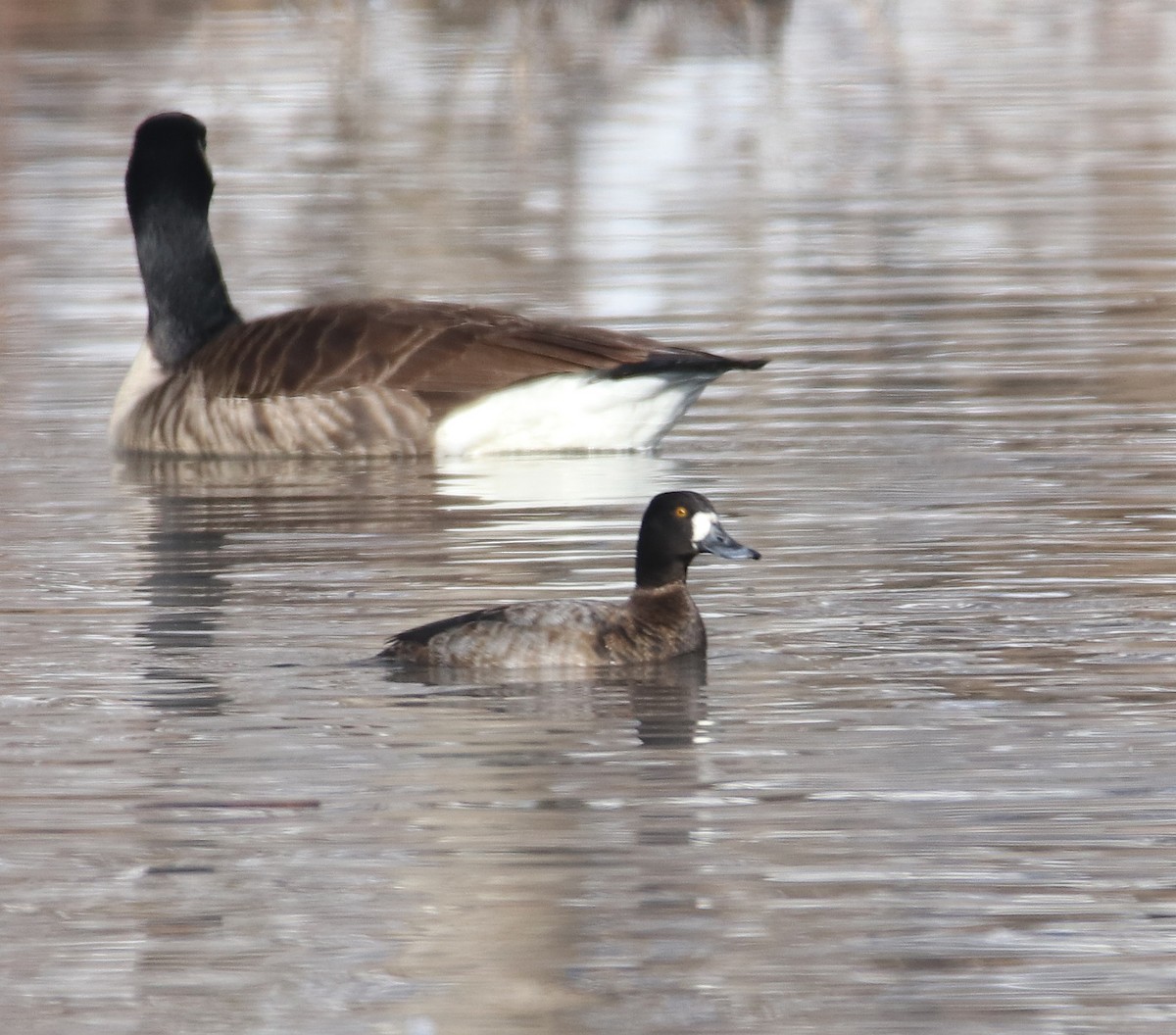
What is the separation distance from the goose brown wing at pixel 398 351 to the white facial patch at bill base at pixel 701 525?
160 inches

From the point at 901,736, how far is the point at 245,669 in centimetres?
239

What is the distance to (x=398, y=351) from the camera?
14.4 meters

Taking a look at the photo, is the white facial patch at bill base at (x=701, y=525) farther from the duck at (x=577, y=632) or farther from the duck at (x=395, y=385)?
the duck at (x=395, y=385)

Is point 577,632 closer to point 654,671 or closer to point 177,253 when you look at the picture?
point 654,671

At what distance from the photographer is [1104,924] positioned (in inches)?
262

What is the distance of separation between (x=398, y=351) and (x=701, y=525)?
493 cm

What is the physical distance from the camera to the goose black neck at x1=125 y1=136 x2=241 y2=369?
50.4 ft

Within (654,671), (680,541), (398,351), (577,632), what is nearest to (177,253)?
Answer: (398,351)

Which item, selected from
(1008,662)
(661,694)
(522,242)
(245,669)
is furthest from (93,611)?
(522,242)

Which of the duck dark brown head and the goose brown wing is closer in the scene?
the duck dark brown head

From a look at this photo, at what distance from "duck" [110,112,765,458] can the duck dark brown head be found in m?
3.70

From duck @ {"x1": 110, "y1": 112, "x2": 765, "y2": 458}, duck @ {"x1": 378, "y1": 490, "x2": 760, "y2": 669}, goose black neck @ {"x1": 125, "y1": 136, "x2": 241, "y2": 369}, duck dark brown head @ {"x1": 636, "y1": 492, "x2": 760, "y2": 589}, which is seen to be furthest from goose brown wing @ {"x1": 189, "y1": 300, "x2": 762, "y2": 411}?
duck @ {"x1": 378, "y1": 490, "x2": 760, "y2": 669}

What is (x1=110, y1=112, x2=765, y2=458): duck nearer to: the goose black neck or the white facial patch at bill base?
the goose black neck

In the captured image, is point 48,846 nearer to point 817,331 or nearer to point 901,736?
point 901,736
